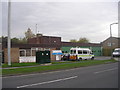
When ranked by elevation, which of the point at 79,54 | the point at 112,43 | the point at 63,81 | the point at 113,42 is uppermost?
the point at 113,42

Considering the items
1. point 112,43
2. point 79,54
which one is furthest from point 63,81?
point 112,43

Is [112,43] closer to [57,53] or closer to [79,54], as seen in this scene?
[79,54]

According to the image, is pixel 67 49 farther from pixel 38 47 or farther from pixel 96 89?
pixel 96 89

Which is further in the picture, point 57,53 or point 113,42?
point 113,42

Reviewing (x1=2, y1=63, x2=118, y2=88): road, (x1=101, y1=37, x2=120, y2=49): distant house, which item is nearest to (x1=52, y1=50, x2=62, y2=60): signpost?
(x1=2, y1=63, x2=118, y2=88): road

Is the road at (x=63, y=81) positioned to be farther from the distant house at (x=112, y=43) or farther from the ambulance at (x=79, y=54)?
the distant house at (x=112, y=43)

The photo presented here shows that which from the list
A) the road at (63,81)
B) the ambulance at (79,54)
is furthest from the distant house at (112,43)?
the road at (63,81)

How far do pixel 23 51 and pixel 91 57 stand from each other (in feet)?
47.8

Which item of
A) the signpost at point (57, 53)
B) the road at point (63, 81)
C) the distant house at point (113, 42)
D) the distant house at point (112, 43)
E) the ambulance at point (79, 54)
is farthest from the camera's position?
the distant house at point (113, 42)

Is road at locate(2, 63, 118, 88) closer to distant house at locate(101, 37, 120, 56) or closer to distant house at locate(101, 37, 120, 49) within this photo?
distant house at locate(101, 37, 120, 56)

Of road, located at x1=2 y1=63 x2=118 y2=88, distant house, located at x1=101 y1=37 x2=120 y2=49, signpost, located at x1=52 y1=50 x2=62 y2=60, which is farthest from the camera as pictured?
distant house, located at x1=101 y1=37 x2=120 y2=49

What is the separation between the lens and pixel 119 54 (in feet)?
162

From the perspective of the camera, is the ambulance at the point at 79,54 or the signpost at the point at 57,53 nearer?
the ambulance at the point at 79,54

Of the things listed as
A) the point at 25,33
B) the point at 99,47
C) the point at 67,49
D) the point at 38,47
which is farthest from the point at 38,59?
the point at 25,33
